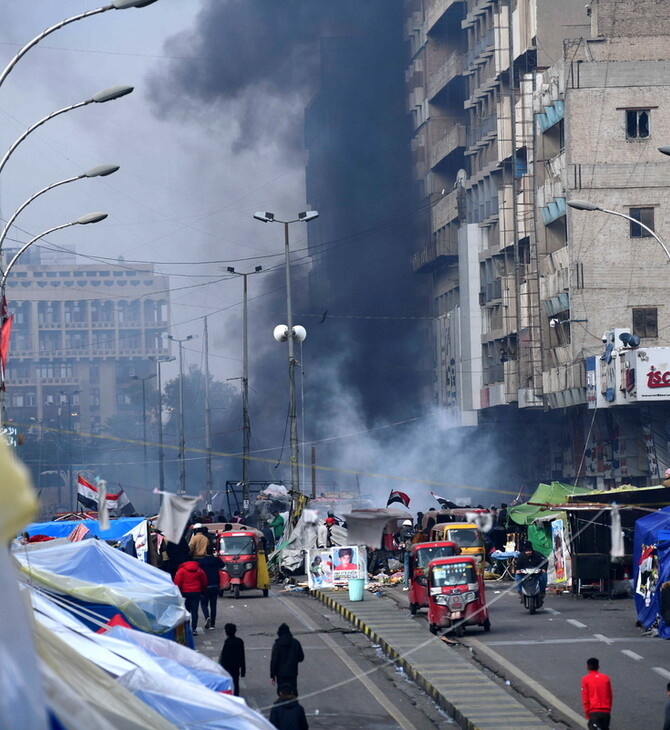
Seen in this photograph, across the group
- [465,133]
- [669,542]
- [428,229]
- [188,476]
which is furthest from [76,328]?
[669,542]

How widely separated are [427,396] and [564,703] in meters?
62.1

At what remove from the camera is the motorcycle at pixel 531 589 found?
2558cm

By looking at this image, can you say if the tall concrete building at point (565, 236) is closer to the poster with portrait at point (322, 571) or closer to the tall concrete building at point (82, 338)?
the poster with portrait at point (322, 571)

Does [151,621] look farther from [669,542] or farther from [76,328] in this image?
[76,328]

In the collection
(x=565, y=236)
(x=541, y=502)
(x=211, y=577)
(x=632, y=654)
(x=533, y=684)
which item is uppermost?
(x=565, y=236)

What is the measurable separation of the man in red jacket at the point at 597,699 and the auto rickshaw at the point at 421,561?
11562 mm

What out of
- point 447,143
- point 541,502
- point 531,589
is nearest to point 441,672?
point 531,589

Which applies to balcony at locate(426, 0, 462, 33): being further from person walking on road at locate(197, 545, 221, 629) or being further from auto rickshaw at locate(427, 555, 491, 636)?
person walking on road at locate(197, 545, 221, 629)

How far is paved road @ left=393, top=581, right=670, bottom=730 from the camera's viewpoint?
16.7 metres

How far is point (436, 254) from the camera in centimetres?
7225

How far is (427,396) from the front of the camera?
78.5 metres

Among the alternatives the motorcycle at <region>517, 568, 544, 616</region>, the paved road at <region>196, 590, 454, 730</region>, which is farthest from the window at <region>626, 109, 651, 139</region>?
the motorcycle at <region>517, 568, 544, 616</region>

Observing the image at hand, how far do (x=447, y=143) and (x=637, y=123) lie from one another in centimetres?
2206

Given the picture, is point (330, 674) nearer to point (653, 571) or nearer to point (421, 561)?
point (653, 571)
